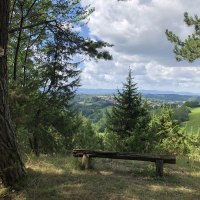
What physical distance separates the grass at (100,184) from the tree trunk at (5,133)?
0.93ft

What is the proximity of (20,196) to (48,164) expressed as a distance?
2.82 meters

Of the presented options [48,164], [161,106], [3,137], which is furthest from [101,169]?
[161,106]

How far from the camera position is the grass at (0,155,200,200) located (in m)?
6.53

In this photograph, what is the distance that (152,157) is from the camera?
8703 millimetres

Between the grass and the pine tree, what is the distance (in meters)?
15.3

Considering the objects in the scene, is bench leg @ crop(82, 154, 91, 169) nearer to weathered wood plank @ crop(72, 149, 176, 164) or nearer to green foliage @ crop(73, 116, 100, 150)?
weathered wood plank @ crop(72, 149, 176, 164)

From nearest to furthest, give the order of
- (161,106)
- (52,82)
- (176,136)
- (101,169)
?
(101,169), (52,82), (176,136), (161,106)

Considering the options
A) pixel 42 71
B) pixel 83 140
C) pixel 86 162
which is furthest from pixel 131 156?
pixel 83 140

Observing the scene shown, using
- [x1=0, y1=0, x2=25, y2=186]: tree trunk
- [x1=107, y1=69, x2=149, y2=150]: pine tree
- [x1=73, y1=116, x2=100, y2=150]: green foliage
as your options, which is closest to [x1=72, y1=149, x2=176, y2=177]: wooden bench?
[x1=0, y1=0, x2=25, y2=186]: tree trunk

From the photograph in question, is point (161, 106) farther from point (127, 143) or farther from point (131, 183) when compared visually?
point (131, 183)

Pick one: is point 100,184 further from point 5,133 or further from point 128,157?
point 5,133

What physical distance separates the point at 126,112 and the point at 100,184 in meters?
18.1

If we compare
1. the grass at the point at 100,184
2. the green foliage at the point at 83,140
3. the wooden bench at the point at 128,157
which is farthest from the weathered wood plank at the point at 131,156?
the green foliage at the point at 83,140

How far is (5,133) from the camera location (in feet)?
21.7
